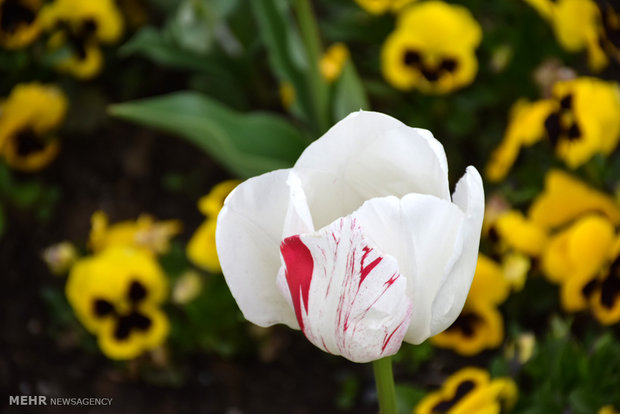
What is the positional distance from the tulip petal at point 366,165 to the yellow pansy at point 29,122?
1232 mm

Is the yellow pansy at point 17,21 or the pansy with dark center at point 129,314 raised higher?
the yellow pansy at point 17,21

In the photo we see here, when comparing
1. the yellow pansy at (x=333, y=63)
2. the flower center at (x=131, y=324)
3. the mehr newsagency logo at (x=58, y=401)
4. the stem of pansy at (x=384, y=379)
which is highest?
the stem of pansy at (x=384, y=379)

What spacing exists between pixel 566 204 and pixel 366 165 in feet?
2.52

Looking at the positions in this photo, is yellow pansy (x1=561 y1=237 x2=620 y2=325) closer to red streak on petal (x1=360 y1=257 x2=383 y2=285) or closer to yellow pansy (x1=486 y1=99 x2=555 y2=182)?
yellow pansy (x1=486 y1=99 x2=555 y2=182)

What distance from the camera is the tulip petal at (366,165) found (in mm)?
508

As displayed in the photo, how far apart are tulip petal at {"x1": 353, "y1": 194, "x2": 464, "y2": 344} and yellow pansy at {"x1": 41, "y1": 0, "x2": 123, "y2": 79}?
135 centimetres

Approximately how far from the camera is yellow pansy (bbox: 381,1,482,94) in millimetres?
1438

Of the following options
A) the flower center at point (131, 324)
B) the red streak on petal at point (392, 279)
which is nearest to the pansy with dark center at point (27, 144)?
the flower center at point (131, 324)

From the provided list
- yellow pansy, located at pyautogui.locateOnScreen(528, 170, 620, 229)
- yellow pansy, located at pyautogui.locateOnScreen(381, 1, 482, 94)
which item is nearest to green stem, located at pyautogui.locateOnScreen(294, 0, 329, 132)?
yellow pansy, located at pyautogui.locateOnScreen(381, 1, 482, 94)

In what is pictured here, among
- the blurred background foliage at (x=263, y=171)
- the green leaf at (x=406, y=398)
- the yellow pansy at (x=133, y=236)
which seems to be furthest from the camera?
the yellow pansy at (x=133, y=236)

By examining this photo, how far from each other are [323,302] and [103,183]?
141 cm

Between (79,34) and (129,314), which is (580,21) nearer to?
(129,314)

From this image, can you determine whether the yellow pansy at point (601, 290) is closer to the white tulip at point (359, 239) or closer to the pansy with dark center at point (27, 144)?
the white tulip at point (359, 239)

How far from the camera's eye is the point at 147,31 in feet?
5.00
